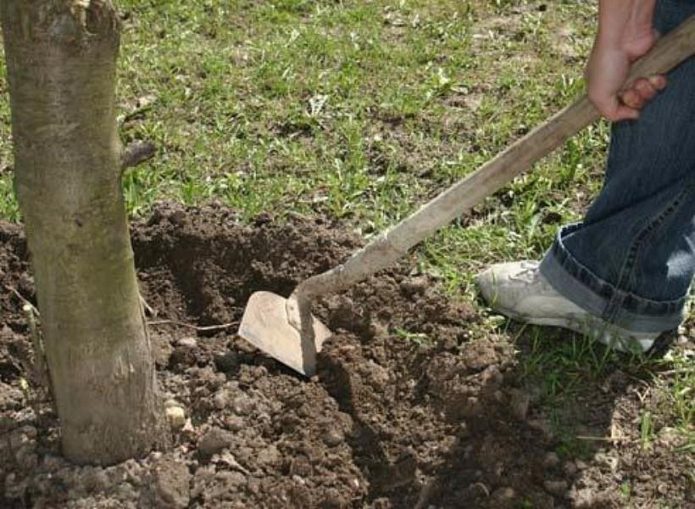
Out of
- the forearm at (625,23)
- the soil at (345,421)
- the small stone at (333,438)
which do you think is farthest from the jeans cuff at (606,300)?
the small stone at (333,438)

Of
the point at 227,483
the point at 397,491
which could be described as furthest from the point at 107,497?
the point at 397,491

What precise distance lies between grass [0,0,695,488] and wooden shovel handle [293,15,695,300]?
A: 0.94ft

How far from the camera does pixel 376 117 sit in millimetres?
3879

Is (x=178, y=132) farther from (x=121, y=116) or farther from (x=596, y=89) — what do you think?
(x=596, y=89)

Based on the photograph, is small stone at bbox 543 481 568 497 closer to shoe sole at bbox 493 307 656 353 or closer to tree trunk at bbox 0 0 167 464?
shoe sole at bbox 493 307 656 353

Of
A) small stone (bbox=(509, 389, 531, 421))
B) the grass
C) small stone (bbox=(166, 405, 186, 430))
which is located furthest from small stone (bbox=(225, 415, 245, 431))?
small stone (bbox=(509, 389, 531, 421))

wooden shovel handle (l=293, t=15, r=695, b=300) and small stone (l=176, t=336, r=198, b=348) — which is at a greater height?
wooden shovel handle (l=293, t=15, r=695, b=300)

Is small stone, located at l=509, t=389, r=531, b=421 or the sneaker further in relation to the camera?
the sneaker

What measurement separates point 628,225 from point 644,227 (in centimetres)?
4

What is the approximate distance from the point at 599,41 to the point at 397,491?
1167 millimetres

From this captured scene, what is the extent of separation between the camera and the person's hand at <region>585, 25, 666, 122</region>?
2.45 m

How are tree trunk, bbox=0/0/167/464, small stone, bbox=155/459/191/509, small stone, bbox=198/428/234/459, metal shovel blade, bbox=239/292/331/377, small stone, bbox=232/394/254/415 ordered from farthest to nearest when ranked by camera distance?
metal shovel blade, bbox=239/292/331/377, small stone, bbox=232/394/254/415, small stone, bbox=198/428/234/459, small stone, bbox=155/459/191/509, tree trunk, bbox=0/0/167/464

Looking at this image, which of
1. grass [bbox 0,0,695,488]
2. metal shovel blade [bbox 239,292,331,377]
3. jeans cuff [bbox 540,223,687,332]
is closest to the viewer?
metal shovel blade [bbox 239,292,331,377]

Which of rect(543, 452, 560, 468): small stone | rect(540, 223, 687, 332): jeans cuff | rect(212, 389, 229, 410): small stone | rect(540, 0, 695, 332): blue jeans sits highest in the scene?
rect(540, 0, 695, 332): blue jeans
